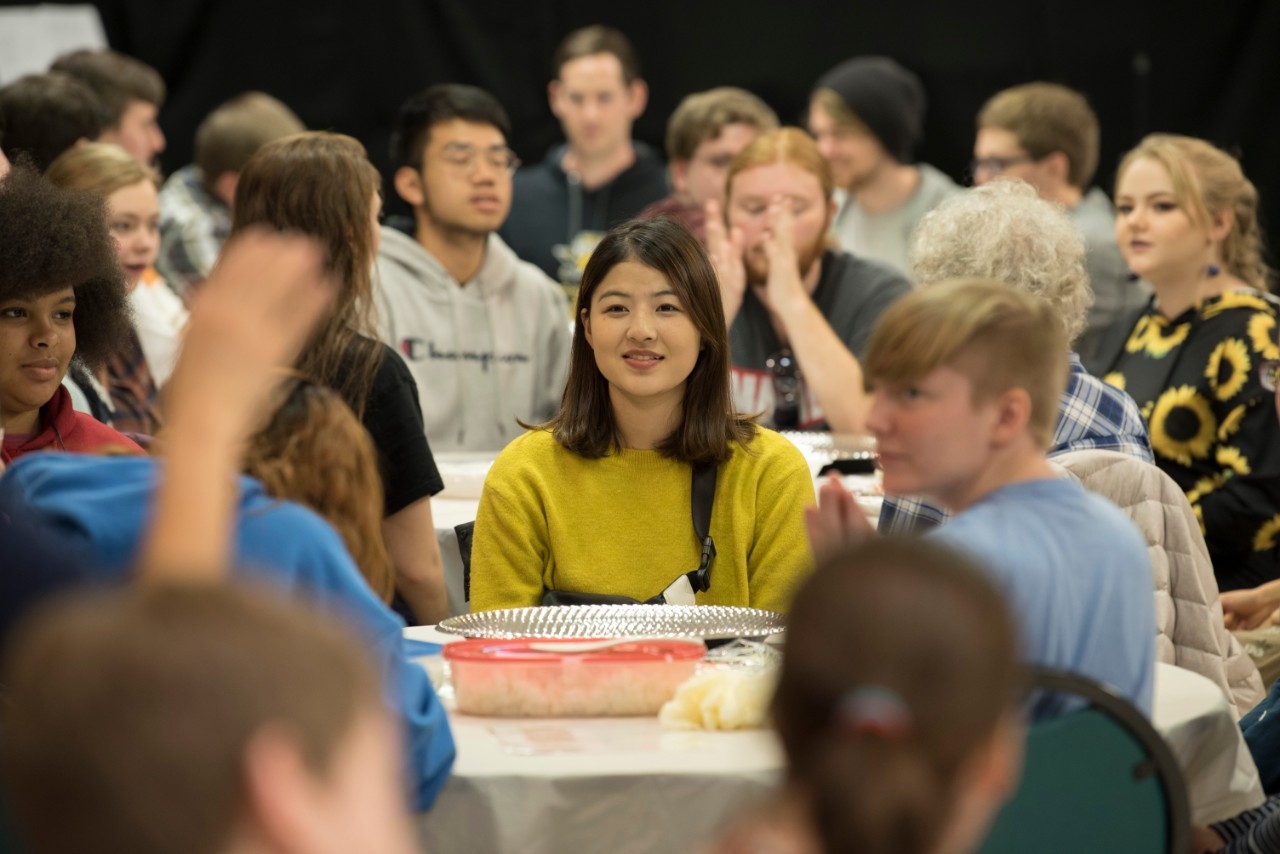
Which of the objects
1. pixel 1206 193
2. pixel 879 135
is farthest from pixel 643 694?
pixel 879 135

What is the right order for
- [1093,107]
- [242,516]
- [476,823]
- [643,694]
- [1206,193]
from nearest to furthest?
[242,516] → [476,823] → [643,694] → [1206,193] → [1093,107]

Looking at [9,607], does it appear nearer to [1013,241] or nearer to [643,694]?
[643,694]

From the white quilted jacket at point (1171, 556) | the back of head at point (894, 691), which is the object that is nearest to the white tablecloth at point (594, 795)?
the back of head at point (894, 691)

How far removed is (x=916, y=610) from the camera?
1183mm

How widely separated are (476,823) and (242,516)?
480 millimetres

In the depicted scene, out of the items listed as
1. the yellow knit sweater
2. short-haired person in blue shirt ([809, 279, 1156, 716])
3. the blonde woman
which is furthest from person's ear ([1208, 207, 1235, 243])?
short-haired person in blue shirt ([809, 279, 1156, 716])

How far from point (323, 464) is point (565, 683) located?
43cm

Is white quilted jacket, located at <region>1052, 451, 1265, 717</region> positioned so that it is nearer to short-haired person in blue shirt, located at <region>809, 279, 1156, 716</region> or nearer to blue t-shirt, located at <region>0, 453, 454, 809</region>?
short-haired person in blue shirt, located at <region>809, 279, 1156, 716</region>

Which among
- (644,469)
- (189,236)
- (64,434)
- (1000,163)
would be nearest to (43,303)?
(64,434)

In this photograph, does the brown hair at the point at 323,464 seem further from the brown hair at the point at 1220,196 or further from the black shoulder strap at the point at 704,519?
the brown hair at the point at 1220,196

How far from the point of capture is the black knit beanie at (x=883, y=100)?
6590 millimetres

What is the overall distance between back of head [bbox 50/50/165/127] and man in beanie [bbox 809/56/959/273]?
274 centimetres

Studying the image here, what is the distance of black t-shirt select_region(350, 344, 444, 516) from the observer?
322 centimetres

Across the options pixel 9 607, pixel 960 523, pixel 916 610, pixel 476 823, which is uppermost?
pixel 916 610
